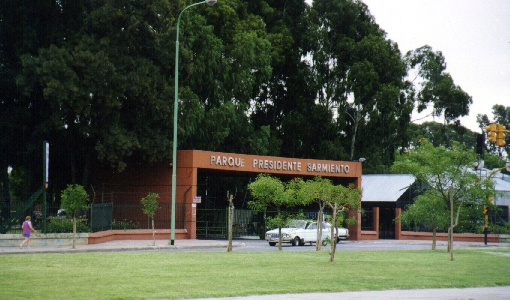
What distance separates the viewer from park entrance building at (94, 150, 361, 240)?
45250mm

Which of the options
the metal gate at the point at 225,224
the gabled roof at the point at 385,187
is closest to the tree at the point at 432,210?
the metal gate at the point at 225,224

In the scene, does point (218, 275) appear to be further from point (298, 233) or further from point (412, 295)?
point (298, 233)

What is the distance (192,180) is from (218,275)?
25.7 m

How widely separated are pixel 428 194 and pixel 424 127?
6171 cm

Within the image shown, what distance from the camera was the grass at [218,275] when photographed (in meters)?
15.9

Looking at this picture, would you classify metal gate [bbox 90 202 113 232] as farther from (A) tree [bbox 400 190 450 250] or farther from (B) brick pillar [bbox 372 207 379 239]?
(B) brick pillar [bbox 372 207 379 239]

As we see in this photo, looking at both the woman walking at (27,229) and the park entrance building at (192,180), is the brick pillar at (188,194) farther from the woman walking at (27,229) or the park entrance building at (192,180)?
the woman walking at (27,229)

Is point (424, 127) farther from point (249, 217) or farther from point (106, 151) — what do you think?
point (106, 151)

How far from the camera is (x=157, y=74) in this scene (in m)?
44.5

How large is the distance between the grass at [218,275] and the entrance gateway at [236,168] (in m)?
17.2

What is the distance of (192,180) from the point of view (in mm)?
45281

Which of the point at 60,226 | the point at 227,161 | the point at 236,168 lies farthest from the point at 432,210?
the point at 60,226

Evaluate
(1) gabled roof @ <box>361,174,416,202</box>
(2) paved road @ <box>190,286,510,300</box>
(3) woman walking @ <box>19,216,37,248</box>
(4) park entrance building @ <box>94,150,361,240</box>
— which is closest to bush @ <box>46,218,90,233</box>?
(3) woman walking @ <box>19,216,37,248</box>

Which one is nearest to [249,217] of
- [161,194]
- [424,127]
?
[161,194]
